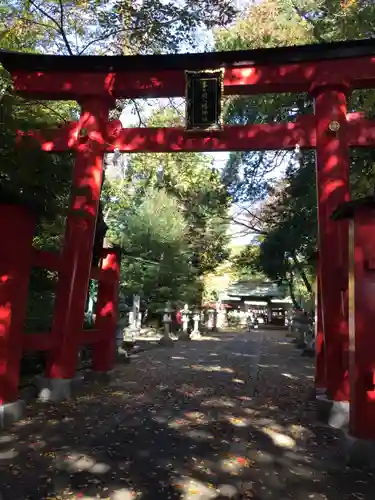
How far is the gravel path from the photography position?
3605 mm

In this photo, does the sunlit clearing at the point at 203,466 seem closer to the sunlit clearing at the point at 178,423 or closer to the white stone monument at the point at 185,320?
the sunlit clearing at the point at 178,423

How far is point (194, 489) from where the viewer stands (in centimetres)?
358

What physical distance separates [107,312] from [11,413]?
11.6ft

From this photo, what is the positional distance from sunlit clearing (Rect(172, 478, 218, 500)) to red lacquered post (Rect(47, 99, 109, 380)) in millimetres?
3598

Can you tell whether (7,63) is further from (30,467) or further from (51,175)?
(30,467)

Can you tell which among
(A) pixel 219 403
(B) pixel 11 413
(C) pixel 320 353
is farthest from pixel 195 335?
(B) pixel 11 413

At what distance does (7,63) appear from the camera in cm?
747

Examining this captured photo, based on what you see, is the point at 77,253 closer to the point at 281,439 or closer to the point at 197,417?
the point at 197,417

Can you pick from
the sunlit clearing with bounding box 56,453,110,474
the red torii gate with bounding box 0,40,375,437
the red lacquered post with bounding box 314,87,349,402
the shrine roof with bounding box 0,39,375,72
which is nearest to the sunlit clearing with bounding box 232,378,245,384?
the red torii gate with bounding box 0,40,375,437

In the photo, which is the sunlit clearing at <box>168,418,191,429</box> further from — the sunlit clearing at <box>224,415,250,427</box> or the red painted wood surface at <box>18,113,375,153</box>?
the red painted wood surface at <box>18,113,375,153</box>

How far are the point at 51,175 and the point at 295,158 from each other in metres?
12.8

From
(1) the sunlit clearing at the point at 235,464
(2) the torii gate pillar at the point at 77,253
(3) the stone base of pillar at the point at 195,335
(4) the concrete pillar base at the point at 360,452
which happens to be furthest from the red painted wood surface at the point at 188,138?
(3) the stone base of pillar at the point at 195,335

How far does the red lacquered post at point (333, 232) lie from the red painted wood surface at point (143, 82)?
0.61 meters

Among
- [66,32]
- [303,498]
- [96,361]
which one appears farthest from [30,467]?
[66,32]
